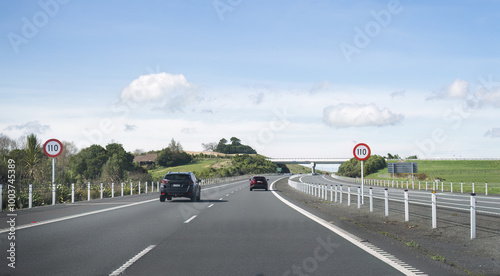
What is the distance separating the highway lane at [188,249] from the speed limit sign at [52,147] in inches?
381

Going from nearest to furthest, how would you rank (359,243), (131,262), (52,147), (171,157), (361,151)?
(131,262), (359,243), (361,151), (52,147), (171,157)

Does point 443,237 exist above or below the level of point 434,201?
below

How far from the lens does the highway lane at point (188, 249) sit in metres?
6.90

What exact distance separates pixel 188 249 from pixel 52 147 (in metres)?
16.6

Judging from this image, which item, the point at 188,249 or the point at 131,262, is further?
the point at 188,249

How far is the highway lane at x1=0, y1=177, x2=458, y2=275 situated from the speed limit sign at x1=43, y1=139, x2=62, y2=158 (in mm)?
9670

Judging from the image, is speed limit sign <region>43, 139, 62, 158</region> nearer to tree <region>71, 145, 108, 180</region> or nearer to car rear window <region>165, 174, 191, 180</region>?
car rear window <region>165, 174, 191, 180</region>

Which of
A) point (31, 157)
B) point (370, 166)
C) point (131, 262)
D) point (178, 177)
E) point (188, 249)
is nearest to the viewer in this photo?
point (131, 262)

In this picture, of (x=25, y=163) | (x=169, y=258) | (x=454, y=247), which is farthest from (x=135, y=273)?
(x=25, y=163)

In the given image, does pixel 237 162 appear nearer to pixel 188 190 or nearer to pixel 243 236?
pixel 188 190

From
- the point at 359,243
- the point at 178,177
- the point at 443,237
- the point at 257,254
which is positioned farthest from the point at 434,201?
the point at 178,177

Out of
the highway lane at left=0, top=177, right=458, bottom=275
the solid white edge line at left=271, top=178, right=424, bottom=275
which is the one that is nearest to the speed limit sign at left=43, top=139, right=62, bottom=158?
the highway lane at left=0, top=177, right=458, bottom=275

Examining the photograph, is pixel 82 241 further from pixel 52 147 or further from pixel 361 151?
pixel 52 147

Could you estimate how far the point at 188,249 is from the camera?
8742 mm
